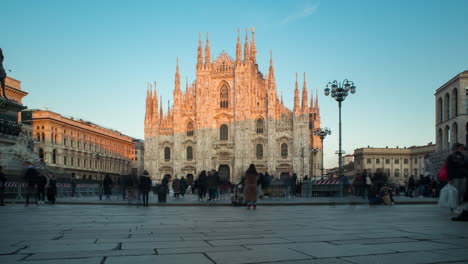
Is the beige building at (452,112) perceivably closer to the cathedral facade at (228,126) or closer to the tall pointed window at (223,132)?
the cathedral facade at (228,126)

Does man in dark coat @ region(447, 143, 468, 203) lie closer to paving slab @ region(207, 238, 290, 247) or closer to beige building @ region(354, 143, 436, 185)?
paving slab @ region(207, 238, 290, 247)

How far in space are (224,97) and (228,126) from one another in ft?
11.8

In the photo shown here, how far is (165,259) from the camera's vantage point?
3760mm

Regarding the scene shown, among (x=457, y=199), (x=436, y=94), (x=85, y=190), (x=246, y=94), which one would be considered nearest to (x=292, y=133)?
(x=246, y=94)

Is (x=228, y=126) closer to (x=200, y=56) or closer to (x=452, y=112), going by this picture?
(x=200, y=56)

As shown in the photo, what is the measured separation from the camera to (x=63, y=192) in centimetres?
2433

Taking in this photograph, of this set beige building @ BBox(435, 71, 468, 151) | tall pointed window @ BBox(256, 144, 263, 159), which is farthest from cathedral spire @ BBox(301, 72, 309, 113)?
beige building @ BBox(435, 71, 468, 151)

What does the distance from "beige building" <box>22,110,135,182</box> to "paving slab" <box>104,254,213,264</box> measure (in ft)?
141

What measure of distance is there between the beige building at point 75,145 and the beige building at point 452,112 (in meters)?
31.6

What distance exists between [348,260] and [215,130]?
49.7m

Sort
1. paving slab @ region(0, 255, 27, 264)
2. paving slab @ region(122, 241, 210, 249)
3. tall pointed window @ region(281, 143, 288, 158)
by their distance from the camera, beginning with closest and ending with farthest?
paving slab @ region(0, 255, 27, 264) → paving slab @ region(122, 241, 210, 249) → tall pointed window @ region(281, 143, 288, 158)

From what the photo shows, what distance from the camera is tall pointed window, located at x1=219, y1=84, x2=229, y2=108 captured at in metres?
53.2

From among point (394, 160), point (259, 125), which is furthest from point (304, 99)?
point (394, 160)

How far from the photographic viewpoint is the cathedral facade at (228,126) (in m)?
50.1
